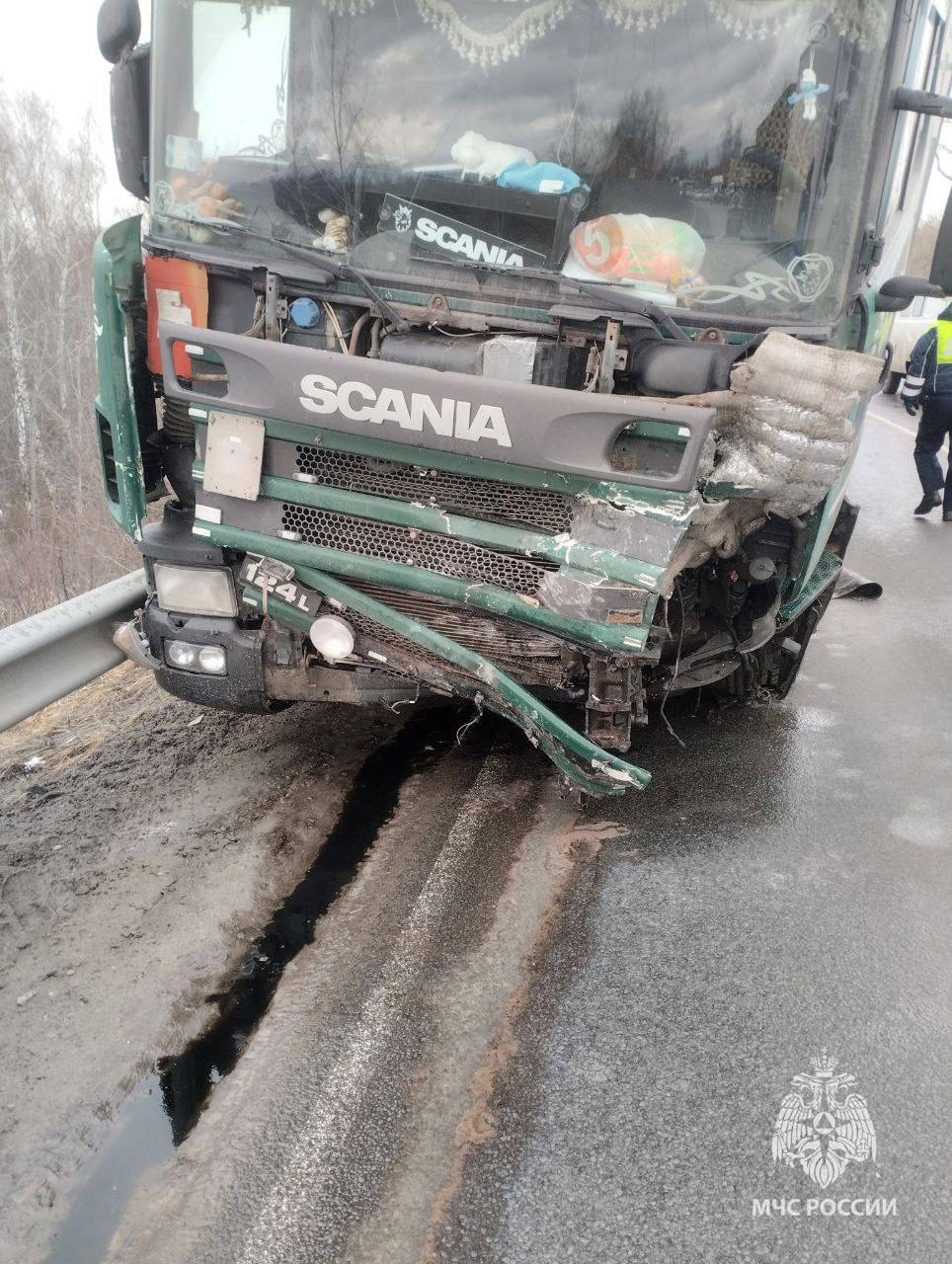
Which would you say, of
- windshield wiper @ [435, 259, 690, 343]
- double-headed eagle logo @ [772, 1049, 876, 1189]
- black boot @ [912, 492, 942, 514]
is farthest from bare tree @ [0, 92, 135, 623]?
double-headed eagle logo @ [772, 1049, 876, 1189]

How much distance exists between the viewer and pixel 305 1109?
8.13 feet

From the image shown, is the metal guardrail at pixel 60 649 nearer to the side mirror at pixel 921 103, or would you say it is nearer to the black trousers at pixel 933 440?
the side mirror at pixel 921 103

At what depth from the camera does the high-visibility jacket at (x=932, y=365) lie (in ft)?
27.2

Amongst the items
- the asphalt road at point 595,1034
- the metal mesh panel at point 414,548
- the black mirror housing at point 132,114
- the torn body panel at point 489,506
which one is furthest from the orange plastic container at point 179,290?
the asphalt road at point 595,1034

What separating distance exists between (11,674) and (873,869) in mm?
3268

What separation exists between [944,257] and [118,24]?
3222 millimetres

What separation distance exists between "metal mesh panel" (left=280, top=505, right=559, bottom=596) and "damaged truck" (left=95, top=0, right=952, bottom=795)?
11 millimetres

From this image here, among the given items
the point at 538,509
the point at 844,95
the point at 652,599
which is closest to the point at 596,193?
the point at 844,95

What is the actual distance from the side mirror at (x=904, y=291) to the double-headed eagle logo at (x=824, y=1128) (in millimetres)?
2891

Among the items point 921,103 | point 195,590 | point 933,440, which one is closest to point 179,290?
point 195,590

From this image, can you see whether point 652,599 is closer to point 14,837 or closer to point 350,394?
point 350,394

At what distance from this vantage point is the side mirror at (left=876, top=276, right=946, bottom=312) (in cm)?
382

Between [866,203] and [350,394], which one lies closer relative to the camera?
[350,394]

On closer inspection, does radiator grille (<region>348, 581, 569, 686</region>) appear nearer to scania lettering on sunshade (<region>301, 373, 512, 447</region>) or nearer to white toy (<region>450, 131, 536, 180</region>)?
scania lettering on sunshade (<region>301, 373, 512, 447</region>)
